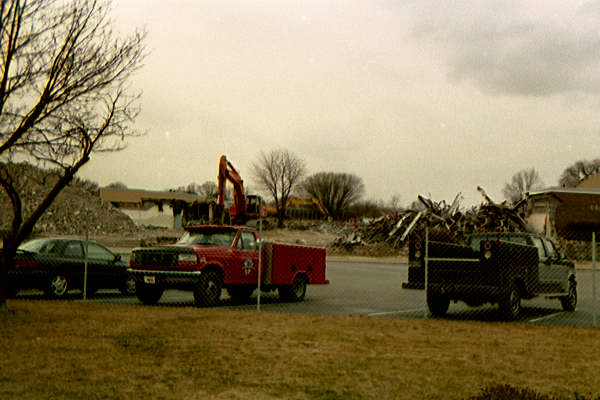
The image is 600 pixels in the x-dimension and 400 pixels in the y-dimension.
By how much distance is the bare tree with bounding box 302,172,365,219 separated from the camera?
4363 inches

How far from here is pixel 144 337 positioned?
31.0 ft

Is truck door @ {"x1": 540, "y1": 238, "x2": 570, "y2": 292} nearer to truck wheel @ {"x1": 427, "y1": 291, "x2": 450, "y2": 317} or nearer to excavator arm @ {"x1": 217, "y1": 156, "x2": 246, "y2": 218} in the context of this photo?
truck wheel @ {"x1": 427, "y1": 291, "x2": 450, "y2": 317}

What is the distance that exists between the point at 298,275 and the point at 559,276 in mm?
6184

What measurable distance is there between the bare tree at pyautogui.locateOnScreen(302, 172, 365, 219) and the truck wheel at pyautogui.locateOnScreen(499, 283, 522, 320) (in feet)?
319

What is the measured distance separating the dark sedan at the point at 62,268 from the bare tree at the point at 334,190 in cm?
9389

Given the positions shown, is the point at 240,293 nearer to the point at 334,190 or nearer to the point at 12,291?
the point at 12,291

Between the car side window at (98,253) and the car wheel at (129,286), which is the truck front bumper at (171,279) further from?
the car side window at (98,253)

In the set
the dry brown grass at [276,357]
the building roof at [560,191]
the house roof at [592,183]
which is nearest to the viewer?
the dry brown grass at [276,357]

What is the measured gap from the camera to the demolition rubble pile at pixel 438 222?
125 ft

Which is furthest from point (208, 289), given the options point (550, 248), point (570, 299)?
point (570, 299)

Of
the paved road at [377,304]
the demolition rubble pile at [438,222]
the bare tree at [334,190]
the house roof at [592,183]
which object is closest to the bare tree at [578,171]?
the house roof at [592,183]

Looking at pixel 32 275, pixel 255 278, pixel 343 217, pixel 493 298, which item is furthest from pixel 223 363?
pixel 343 217

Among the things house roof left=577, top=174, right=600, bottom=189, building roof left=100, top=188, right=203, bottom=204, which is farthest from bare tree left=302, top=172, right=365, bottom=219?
house roof left=577, top=174, right=600, bottom=189

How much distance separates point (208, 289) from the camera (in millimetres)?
13891
